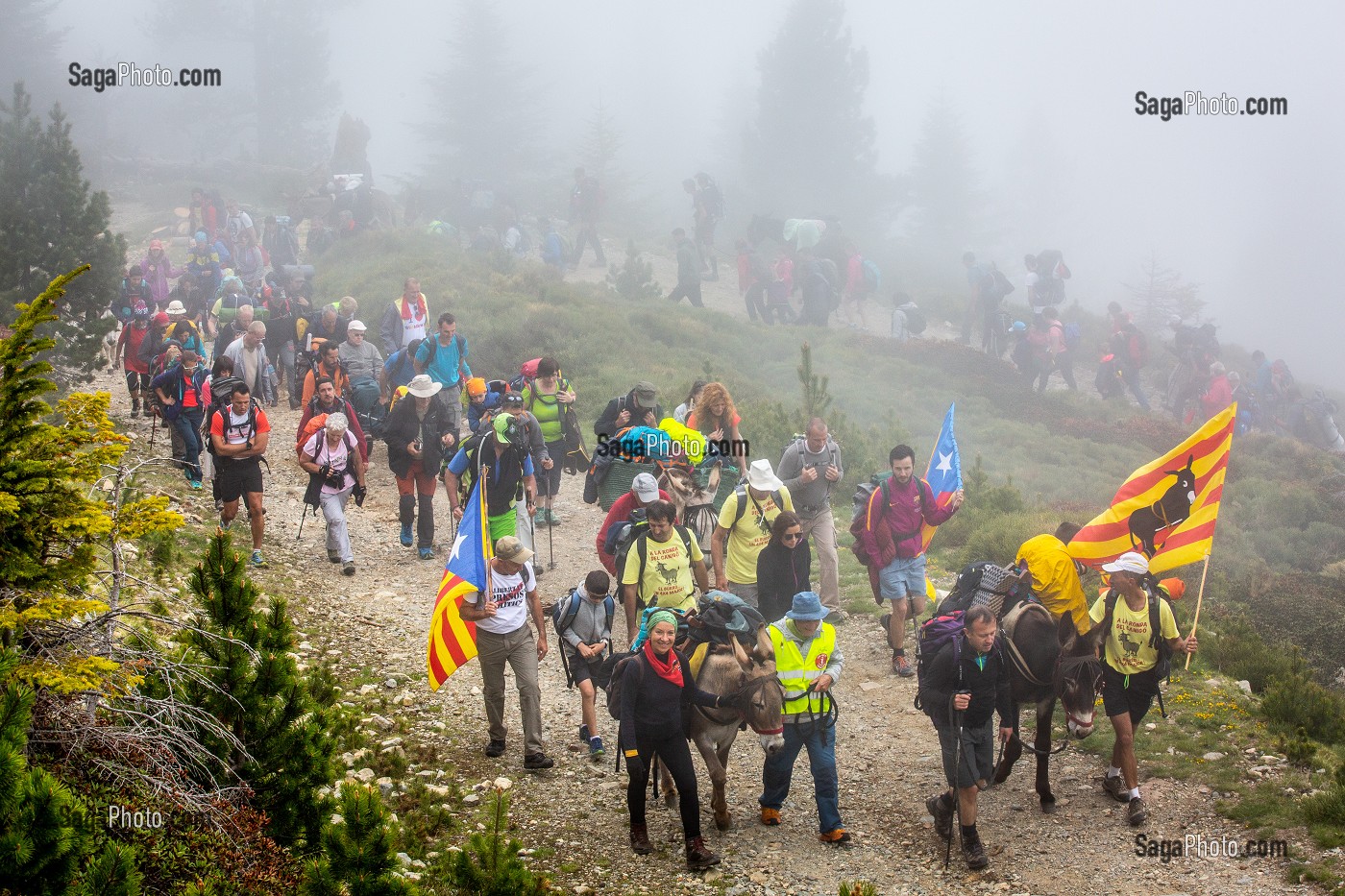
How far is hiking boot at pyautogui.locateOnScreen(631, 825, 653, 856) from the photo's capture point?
7168mm

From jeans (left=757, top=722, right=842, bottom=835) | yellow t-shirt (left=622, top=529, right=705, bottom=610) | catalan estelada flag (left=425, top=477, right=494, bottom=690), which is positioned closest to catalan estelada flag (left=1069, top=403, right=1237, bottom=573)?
jeans (left=757, top=722, right=842, bottom=835)

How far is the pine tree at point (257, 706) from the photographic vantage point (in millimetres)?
5305

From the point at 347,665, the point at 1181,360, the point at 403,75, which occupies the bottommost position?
the point at 347,665

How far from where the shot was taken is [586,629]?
27.0 feet

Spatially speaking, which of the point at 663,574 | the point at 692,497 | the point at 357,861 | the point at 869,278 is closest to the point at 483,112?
the point at 869,278

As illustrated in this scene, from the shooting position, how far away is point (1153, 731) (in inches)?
355

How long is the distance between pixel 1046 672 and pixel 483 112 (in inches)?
1953

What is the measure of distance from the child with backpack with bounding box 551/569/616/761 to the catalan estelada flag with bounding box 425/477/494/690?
0.70 meters

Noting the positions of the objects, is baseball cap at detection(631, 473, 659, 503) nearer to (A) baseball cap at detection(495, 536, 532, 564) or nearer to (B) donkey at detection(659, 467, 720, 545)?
(B) donkey at detection(659, 467, 720, 545)

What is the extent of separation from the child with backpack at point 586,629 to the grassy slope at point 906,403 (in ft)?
21.8

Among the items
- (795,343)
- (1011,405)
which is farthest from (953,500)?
(795,343)

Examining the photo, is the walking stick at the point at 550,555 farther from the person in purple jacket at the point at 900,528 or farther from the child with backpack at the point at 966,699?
the child with backpack at the point at 966,699

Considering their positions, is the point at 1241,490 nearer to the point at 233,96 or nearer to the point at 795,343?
the point at 795,343

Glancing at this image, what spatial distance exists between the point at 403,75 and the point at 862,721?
10375 cm
